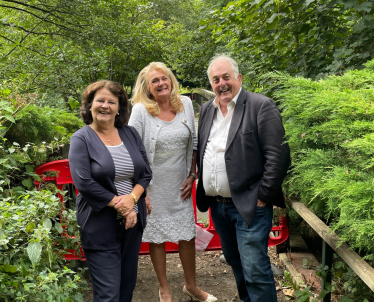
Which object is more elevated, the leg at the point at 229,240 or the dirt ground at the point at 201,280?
the leg at the point at 229,240

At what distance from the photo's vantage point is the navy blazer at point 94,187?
8.27 ft

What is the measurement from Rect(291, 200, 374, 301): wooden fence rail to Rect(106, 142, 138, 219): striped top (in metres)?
1.32

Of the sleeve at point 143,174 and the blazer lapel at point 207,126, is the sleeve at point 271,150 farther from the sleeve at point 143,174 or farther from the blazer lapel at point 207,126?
the sleeve at point 143,174

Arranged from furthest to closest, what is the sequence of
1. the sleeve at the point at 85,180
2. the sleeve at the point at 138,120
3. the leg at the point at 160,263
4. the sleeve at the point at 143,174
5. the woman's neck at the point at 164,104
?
the leg at the point at 160,263 < the woman's neck at the point at 164,104 < the sleeve at the point at 138,120 < the sleeve at the point at 143,174 < the sleeve at the point at 85,180

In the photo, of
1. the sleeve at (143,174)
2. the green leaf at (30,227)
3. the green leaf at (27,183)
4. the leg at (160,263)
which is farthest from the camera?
the leg at (160,263)

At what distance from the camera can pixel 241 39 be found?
15.1 feet

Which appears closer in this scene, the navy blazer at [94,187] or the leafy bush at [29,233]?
the leafy bush at [29,233]

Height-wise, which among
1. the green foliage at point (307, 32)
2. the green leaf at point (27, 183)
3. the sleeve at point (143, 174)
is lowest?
the green leaf at point (27, 183)

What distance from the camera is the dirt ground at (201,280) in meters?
3.80

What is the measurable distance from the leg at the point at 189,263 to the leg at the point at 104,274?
1.02m

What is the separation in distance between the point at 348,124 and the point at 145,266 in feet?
10.6

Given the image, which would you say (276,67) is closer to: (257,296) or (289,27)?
(289,27)

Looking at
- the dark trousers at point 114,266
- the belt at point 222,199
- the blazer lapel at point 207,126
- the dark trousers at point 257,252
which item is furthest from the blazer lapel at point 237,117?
the dark trousers at point 114,266

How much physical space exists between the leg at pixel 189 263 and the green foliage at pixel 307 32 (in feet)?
6.70
